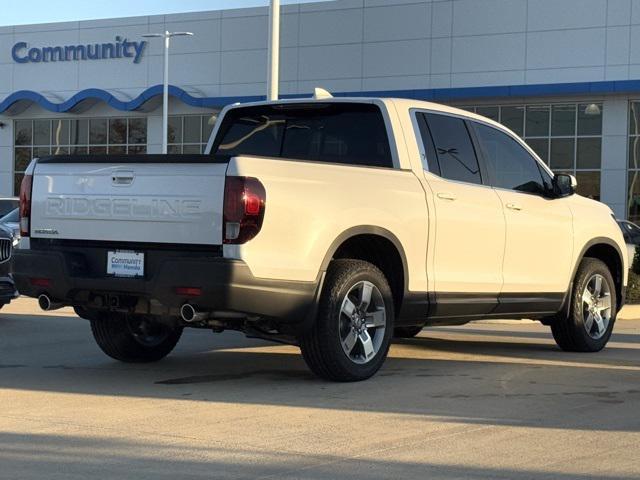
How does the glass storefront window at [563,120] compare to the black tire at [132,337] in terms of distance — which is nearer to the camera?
the black tire at [132,337]

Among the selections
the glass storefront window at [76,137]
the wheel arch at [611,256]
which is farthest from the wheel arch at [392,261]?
the glass storefront window at [76,137]

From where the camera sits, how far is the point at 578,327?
9734 mm

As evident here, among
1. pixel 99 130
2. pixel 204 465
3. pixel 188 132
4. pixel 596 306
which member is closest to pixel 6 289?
pixel 596 306

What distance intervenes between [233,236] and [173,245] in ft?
1.62

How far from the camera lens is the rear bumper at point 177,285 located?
6762 millimetres

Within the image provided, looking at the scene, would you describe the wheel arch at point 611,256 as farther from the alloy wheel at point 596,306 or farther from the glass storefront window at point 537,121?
the glass storefront window at point 537,121

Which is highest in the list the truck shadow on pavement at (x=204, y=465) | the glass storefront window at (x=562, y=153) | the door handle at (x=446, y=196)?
the glass storefront window at (x=562, y=153)

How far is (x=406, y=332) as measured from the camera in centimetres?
1055

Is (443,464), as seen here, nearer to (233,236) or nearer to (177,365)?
A: (233,236)

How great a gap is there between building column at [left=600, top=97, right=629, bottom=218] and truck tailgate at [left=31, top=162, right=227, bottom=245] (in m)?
29.8

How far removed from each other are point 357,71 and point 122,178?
3290 cm

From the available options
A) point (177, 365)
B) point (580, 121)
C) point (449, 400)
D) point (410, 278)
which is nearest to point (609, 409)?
point (449, 400)

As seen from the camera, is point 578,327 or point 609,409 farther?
point 578,327

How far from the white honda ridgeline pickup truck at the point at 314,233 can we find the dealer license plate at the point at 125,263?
0.01 m
